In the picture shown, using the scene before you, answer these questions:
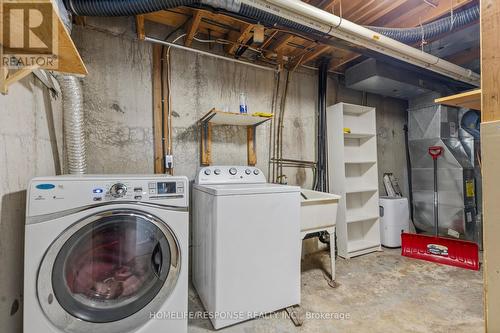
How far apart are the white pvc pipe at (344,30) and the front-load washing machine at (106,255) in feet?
4.42

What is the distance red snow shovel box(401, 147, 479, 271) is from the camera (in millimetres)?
2312

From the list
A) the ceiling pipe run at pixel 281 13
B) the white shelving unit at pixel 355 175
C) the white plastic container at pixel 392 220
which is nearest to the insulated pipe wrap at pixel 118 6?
the ceiling pipe run at pixel 281 13

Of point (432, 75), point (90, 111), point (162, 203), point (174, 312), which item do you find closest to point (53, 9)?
point (162, 203)

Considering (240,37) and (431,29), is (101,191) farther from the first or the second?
(431,29)

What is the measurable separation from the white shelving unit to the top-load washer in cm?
123

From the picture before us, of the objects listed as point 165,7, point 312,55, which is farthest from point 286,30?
point 165,7

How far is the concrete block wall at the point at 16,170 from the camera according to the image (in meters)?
1.02

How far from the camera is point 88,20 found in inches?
74.2

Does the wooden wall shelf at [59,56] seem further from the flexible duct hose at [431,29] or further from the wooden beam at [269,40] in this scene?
the flexible duct hose at [431,29]

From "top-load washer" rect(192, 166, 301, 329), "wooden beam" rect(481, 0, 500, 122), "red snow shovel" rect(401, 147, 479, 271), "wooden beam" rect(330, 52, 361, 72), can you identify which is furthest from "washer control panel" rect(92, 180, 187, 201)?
"red snow shovel" rect(401, 147, 479, 271)

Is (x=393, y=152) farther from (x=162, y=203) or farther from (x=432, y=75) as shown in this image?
(x=162, y=203)

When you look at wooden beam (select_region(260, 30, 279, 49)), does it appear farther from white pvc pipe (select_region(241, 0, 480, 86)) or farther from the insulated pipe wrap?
the insulated pipe wrap

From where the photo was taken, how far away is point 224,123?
2.32 meters

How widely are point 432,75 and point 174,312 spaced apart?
12.7ft
